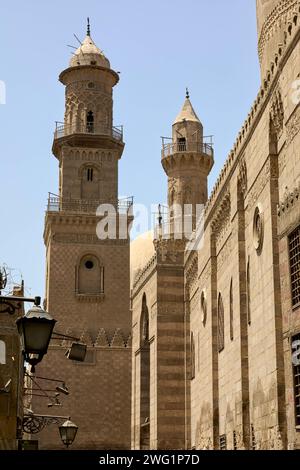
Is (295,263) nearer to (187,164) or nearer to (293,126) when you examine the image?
(293,126)

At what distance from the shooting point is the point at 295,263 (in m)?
14.4

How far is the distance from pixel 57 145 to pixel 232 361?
2272 centimetres

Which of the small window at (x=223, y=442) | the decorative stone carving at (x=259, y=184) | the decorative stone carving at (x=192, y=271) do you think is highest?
the decorative stone carving at (x=192, y=271)

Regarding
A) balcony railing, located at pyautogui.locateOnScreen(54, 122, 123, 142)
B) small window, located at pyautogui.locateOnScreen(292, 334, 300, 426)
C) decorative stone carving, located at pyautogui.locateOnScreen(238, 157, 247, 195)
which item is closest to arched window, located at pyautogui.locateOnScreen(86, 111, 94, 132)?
balcony railing, located at pyautogui.locateOnScreen(54, 122, 123, 142)

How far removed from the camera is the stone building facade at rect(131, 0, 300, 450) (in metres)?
15.3

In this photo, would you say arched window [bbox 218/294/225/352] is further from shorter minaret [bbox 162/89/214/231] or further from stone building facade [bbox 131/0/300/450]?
shorter minaret [bbox 162/89/214/231]

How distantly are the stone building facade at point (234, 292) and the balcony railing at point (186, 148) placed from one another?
62mm

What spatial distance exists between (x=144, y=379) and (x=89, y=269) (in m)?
8.84

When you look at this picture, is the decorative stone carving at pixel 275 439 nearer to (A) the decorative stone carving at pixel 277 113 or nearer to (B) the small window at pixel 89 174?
(A) the decorative stone carving at pixel 277 113

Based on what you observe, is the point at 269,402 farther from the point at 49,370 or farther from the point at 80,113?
the point at 80,113

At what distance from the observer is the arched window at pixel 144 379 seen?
30922 millimetres

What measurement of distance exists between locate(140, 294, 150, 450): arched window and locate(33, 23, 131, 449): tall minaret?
5.78m

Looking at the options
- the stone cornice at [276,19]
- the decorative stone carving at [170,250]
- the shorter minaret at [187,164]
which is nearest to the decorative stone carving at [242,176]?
the stone cornice at [276,19]

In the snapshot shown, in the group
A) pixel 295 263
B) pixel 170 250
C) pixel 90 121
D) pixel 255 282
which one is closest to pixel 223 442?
pixel 255 282
